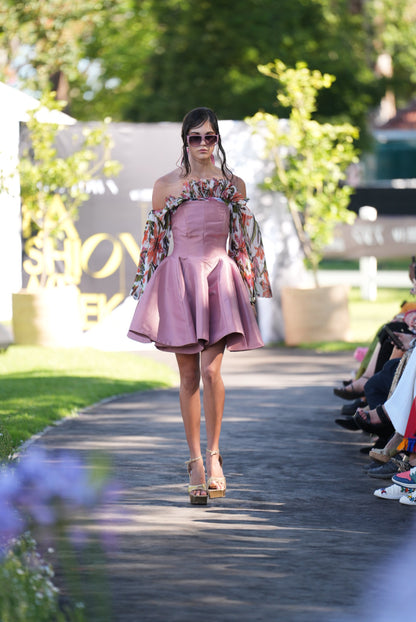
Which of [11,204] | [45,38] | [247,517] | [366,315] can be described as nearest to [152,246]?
[247,517]

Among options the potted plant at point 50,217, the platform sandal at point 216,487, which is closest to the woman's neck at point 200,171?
the platform sandal at point 216,487

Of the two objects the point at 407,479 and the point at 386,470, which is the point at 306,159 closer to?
the point at 386,470

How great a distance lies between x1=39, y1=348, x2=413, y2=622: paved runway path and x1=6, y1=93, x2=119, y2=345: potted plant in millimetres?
3946

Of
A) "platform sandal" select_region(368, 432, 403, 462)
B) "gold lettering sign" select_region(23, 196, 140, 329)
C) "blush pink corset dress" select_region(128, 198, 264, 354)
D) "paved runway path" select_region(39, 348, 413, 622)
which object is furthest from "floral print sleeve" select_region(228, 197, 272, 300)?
"gold lettering sign" select_region(23, 196, 140, 329)

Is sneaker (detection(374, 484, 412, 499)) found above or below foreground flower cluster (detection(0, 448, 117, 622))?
below

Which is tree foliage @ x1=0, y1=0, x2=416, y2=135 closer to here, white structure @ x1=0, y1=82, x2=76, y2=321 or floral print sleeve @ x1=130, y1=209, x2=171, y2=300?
white structure @ x1=0, y1=82, x2=76, y2=321

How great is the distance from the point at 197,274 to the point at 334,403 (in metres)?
4.10

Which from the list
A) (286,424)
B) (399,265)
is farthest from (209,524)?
(399,265)

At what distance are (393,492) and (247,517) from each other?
2.94ft

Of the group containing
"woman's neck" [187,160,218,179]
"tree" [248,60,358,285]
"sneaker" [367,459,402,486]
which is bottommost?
"sneaker" [367,459,402,486]

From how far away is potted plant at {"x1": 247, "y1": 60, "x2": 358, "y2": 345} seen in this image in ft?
50.5

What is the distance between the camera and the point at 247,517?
21.4 ft

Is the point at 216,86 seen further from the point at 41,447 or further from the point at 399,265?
the point at 41,447

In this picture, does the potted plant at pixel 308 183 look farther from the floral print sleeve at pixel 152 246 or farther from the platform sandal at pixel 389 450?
the floral print sleeve at pixel 152 246
